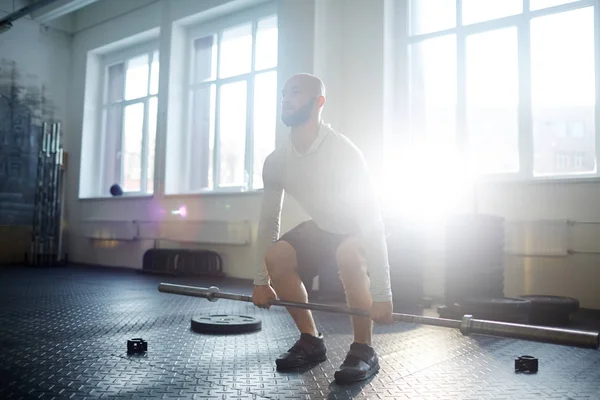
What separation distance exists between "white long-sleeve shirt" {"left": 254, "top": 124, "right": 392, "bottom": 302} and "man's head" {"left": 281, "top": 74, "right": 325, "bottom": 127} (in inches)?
3.1

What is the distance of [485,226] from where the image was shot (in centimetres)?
318

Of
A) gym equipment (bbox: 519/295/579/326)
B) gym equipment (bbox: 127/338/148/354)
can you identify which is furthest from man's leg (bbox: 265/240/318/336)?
gym equipment (bbox: 519/295/579/326)

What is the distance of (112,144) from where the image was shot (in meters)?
7.06

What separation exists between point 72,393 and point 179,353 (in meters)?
0.55

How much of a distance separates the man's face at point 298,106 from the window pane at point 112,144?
18.8ft

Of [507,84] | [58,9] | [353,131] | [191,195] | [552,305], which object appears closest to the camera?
[552,305]

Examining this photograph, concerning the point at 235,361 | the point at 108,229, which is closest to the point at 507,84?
the point at 235,361

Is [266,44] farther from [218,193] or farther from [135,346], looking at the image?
[135,346]

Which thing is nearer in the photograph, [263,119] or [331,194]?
[331,194]

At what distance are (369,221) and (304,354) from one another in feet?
1.86

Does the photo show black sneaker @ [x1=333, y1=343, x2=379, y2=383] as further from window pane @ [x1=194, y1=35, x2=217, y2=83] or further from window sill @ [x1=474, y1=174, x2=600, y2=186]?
window pane @ [x1=194, y1=35, x2=217, y2=83]

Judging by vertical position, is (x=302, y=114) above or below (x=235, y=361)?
above

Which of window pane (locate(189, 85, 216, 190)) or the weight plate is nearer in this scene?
the weight plate

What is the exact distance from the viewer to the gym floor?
1.51 meters
